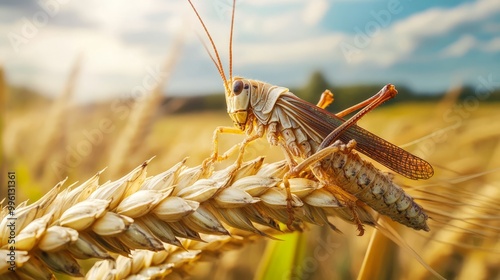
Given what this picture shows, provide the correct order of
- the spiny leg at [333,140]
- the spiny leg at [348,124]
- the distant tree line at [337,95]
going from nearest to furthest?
the spiny leg at [333,140] < the spiny leg at [348,124] < the distant tree line at [337,95]

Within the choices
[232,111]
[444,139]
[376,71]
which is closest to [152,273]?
[232,111]

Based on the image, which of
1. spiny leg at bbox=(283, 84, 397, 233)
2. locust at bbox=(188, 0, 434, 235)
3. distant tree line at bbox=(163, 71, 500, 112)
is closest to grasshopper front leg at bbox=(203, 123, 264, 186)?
locust at bbox=(188, 0, 434, 235)

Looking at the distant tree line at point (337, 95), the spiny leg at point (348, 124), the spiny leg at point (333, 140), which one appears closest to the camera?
the spiny leg at point (333, 140)

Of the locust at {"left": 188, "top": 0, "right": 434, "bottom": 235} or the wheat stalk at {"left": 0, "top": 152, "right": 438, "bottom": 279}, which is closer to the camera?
the wheat stalk at {"left": 0, "top": 152, "right": 438, "bottom": 279}

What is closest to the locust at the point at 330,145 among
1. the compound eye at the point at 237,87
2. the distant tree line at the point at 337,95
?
the compound eye at the point at 237,87

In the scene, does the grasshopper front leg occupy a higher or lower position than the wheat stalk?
lower

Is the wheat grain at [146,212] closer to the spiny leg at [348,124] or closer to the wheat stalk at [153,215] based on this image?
the wheat stalk at [153,215]

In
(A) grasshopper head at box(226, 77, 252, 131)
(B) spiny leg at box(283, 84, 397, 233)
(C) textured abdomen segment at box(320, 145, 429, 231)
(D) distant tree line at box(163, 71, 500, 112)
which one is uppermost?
(A) grasshopper head at box(226, 77, 252, 131)

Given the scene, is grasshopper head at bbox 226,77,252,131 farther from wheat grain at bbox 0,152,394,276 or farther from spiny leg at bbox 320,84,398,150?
wheat grain at bbox 0,152,394,276

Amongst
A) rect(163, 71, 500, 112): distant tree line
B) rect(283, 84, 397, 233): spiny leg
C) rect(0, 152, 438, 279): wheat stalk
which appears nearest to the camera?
rect(0, 152, 438, 279): wheat stalk
